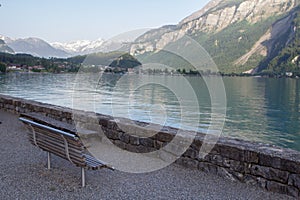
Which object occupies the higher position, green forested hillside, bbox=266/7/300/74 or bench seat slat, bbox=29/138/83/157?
green forested hillside, bbox=266/7/300/74

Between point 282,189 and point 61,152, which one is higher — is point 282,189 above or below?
below

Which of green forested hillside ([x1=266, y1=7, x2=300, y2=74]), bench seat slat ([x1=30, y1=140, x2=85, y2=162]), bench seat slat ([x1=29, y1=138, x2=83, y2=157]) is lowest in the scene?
bench seat slat ([x1=30, y1=140, x2=85, y2=162])

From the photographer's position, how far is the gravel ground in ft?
15.2

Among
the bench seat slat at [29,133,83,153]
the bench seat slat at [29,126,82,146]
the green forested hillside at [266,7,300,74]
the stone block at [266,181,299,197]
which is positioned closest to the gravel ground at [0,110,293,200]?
the stone block at [266,181,299,197]

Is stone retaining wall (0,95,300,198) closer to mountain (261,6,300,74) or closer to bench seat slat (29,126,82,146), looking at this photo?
bench seat slat (29,126,82,146)

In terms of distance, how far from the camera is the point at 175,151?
20.1 feet

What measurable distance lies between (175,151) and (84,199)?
2209mm

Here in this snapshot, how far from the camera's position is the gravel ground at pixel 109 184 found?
182 inches

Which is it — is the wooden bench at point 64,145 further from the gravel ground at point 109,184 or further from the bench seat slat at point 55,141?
the gravel ground at point 109,184

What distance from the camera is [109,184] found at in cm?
502

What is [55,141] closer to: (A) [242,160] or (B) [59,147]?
(B) [59,147]

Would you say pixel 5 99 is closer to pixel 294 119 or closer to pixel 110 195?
pixel 110 195

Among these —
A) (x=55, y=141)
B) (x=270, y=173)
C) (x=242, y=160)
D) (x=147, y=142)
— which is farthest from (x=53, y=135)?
(x=270, y=173)

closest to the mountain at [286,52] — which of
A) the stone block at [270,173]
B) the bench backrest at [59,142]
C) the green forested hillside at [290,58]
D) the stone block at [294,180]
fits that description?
the green forested hillside at [290,58]
